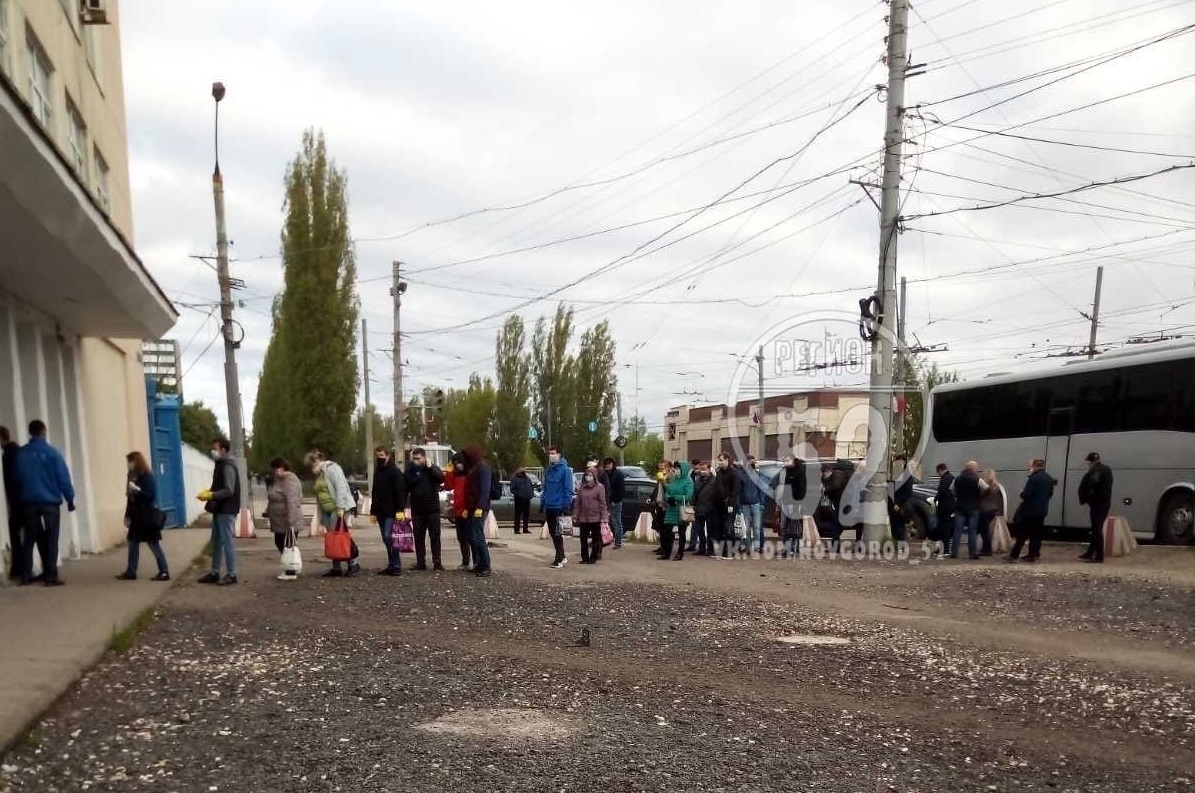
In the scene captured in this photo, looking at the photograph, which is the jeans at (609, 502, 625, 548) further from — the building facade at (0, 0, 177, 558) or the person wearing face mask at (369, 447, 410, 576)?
the building facade at (0, 0, 177, 558)

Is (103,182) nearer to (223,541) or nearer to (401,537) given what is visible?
(223,541)

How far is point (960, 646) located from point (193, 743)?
6598 millimetres

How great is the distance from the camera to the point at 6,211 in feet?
28.5

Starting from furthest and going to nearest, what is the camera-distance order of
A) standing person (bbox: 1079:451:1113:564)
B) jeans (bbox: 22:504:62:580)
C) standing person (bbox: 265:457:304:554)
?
1. standing person (bbox: 1079:451:1113:564)
2. standing person (bbox: 265:457:304:554)
3. jeans (bbox: 22:504:62:580)

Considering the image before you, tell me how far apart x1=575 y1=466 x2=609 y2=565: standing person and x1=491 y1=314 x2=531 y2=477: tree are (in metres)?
44.9

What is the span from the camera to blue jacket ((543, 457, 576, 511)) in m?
15.5

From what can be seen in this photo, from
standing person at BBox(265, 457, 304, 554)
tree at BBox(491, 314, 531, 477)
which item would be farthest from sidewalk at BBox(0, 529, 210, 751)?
tree at BBox(491, 314, 531, 477)

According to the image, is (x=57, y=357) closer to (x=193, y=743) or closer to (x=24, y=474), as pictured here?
(x=24, y=474)

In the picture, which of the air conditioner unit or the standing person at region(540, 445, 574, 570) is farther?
the air conditioner unit

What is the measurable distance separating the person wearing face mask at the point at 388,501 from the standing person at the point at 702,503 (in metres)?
5.80

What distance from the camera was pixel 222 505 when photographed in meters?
11.5

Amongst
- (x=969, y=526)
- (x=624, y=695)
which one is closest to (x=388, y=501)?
(x=624, y=695)

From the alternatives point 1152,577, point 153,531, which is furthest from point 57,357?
point 1152,577

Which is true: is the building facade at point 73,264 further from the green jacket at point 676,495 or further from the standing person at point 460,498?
the green jacket at point 676,495
